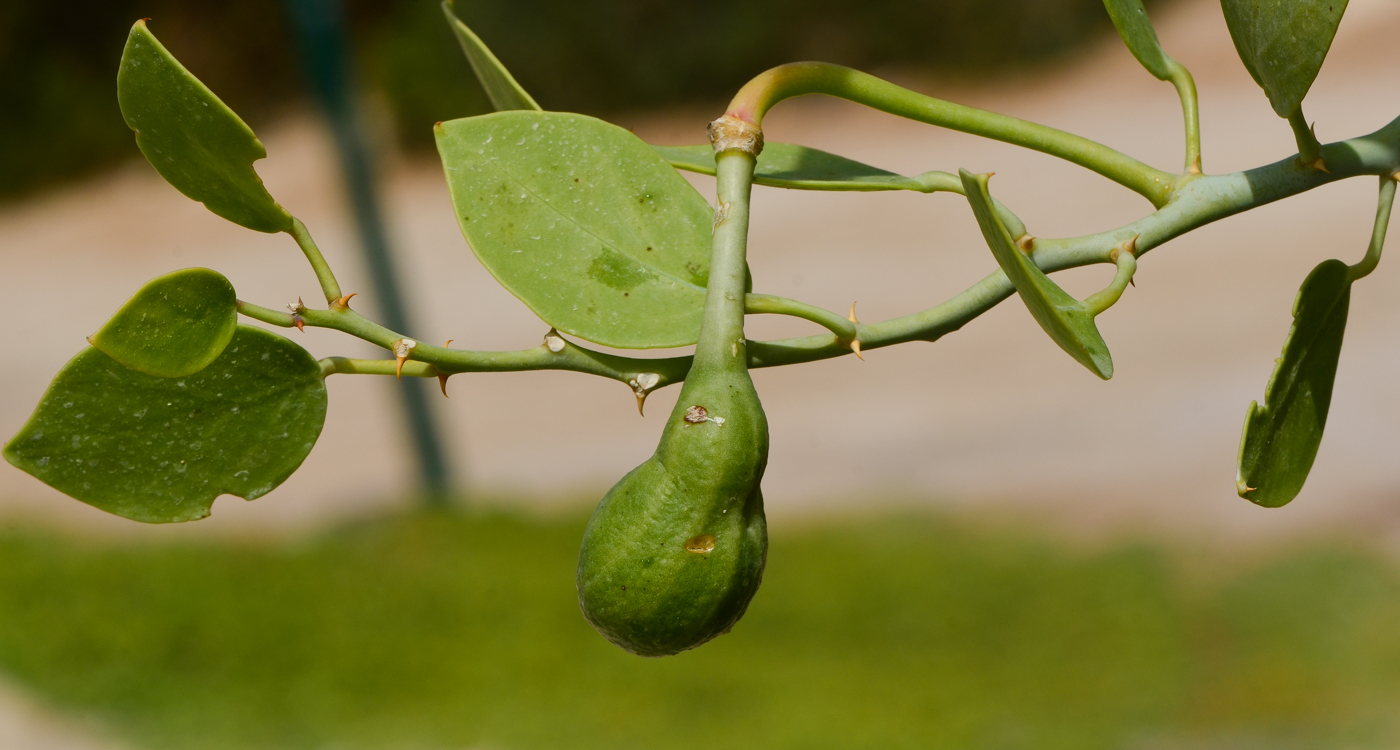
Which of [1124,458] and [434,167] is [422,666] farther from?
[434,167]

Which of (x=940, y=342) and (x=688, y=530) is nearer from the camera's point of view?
(x=688, y=530)

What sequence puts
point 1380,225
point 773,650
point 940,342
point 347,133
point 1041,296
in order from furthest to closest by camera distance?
point 940,342 < point 347,133 < point 773,650 < point 1380,225 < point 1041,296

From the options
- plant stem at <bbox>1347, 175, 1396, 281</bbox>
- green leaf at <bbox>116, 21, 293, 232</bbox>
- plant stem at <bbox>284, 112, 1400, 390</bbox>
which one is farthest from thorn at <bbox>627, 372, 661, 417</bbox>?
plant stem at <bbox>1347, 175, 1396, 281</bbox>

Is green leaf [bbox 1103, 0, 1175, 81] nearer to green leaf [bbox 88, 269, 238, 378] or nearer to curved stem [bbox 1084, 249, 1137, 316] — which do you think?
curved stem [bbox 1084, 249, 1137, 316]

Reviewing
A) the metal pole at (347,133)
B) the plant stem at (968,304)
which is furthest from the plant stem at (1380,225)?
the metal pole at (347,133)

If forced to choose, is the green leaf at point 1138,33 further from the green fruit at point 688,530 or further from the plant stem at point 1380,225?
the green fruit at point 688,530

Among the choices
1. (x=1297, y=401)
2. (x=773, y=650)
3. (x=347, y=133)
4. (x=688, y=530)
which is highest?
(x=347, y=133)

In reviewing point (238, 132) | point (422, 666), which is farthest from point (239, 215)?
point (422, 666)

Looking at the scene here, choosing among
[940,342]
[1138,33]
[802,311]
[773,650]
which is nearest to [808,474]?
[940,342]

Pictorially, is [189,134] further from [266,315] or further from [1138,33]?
[1138,33]
